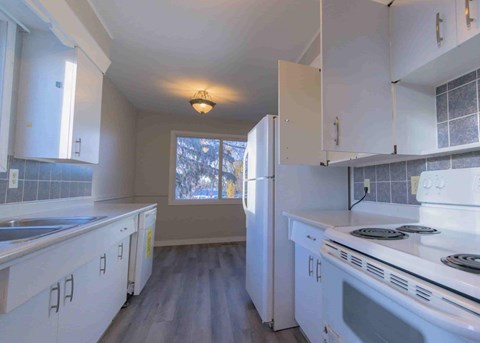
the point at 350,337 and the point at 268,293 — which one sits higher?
the point at 350,337

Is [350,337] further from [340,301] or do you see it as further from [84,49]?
[84,49]

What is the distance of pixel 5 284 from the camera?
0.69 metres

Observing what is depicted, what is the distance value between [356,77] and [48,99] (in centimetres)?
196

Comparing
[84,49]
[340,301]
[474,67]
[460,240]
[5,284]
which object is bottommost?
[340,301]

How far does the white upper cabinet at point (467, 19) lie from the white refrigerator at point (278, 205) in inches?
42.4

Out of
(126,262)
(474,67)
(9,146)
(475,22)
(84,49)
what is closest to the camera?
(475,22)

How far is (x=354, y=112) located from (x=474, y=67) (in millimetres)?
561

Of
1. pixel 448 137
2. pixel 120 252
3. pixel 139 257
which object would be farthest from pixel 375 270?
pixel 139 257

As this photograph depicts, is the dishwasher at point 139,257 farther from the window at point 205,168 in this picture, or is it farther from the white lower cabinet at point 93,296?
the window at point 205,168

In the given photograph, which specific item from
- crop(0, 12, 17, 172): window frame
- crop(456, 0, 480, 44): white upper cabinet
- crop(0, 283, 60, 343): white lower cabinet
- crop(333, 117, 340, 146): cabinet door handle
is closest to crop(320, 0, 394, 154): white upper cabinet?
crop(333, 117, 340, 146): cabinet door handle

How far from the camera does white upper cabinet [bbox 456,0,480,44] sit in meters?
0.85

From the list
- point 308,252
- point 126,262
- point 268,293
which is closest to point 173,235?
point 126,262

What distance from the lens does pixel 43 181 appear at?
167 cm

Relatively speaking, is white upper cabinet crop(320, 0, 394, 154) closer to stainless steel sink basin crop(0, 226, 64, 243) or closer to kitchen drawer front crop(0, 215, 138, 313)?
kitchen drawer front crop(0, 215, 138, 313)
